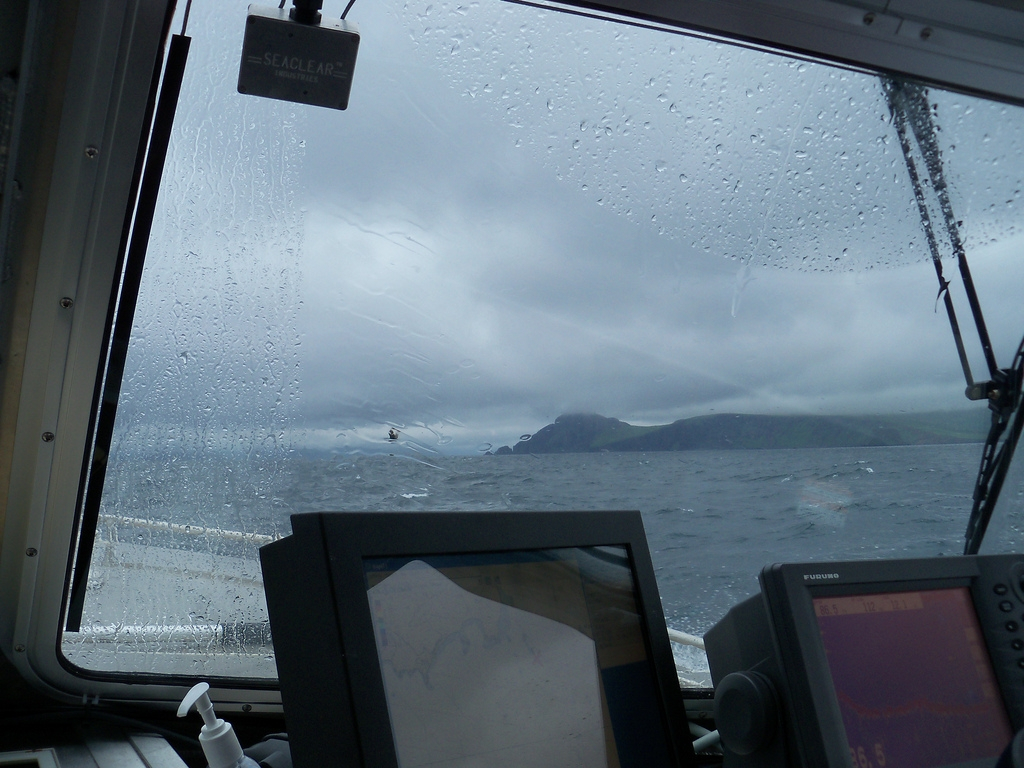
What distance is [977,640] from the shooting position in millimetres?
1110

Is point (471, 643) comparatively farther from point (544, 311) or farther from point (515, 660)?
point (544, 311)

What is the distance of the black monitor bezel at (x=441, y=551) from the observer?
2.43ft

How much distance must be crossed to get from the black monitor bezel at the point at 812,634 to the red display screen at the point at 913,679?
2cm

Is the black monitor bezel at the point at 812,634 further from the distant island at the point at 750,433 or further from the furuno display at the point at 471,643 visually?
the distant island at the point at 750,433

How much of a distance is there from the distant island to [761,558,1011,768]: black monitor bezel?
0.66 meters

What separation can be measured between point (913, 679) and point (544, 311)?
34.5 inches

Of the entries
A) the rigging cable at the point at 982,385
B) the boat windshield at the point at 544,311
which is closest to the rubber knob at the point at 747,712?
the boat windshield at the point at 544,311

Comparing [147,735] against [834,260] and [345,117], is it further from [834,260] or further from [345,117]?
[834,260]

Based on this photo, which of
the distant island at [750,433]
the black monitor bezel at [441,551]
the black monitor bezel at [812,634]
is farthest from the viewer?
the distant island at [750,433]

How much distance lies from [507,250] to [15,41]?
81 centimetres

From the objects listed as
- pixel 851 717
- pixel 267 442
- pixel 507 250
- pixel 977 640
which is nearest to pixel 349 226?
pixel 507 250

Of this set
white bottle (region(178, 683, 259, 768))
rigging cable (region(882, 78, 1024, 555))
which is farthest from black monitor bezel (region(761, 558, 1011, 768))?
rigging cable (region(882, 78, 1024, 555))

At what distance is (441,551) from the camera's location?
87cm

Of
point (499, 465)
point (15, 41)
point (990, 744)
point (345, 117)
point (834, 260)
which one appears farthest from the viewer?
point (834, 260)
